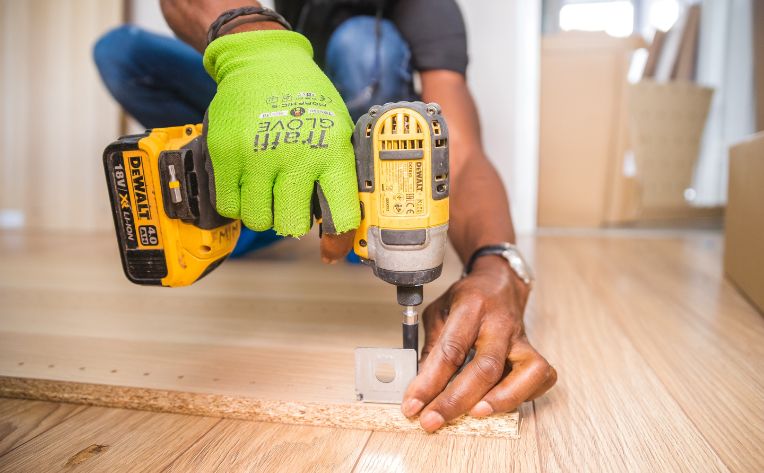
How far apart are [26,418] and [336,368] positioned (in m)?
0.51

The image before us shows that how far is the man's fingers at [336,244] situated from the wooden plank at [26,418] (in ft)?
1.64

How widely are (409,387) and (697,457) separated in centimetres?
40

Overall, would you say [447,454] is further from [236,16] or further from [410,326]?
[236,16]

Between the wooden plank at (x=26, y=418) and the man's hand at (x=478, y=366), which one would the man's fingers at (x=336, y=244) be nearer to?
the man's hand at (x=478, y=366)

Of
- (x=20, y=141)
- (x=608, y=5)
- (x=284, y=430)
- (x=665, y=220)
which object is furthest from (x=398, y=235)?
(x=608, y=5)

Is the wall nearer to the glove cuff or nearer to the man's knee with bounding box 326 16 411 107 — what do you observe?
the man's knee with bounding box 326 16 411 107

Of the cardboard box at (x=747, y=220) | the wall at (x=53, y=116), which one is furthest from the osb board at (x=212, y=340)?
the wall at (x=53, y=116)

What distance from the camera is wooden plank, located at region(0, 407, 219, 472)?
2.34 ft

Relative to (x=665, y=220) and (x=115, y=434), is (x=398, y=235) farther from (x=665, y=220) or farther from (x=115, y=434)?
(x=665, y=220)

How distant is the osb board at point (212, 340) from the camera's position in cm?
84

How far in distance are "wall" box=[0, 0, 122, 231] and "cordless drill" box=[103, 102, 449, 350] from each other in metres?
2.51

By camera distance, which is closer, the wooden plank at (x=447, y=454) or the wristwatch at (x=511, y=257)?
the wooden plank at (x=447, y=454)

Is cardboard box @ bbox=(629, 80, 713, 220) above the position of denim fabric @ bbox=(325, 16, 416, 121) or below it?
below

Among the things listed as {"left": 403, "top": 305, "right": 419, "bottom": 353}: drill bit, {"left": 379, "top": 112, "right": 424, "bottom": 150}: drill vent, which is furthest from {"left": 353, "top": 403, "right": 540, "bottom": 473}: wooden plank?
{"left": 379, "top": 112, "right": 424, "bottom": 150}: drill vent
